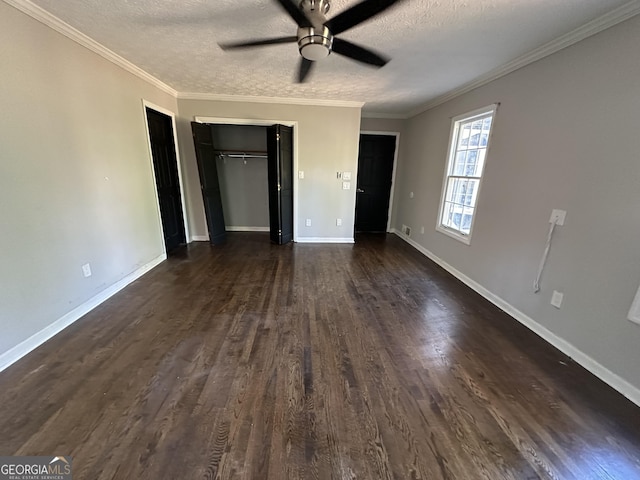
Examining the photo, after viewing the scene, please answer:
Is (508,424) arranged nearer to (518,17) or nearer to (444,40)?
(518,17)

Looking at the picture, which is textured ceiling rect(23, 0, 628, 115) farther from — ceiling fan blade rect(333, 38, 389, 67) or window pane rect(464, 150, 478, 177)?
window pane rect(464, 150, 478, 177)

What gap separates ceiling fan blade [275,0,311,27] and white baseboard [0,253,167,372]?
294cm

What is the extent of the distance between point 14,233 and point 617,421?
4104mm

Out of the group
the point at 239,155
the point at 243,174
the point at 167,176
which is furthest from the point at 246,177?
the point at 167,176

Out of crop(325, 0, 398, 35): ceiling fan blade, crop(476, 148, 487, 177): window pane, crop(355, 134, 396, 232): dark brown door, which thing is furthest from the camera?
crop(355, 134, 396, 232): dark brown door

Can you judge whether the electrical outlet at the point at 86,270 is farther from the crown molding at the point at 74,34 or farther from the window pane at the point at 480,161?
the window pane at the point at 480,161

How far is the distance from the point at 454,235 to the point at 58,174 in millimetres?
4419

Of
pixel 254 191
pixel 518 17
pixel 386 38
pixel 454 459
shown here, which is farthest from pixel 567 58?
pixel 254 191

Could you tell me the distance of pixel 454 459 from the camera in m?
1.35

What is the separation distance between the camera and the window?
132 inches

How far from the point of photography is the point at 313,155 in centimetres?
477

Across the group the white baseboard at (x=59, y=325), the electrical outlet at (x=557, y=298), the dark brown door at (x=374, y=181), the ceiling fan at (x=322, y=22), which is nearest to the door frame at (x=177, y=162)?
the white baseboard at (x=59, y=325)

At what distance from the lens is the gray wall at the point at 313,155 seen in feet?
14.7

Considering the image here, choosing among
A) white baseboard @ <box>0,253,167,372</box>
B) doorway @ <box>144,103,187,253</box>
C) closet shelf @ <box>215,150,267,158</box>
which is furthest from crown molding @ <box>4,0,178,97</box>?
white baseboard @ <box>0,253,167,372</box>
